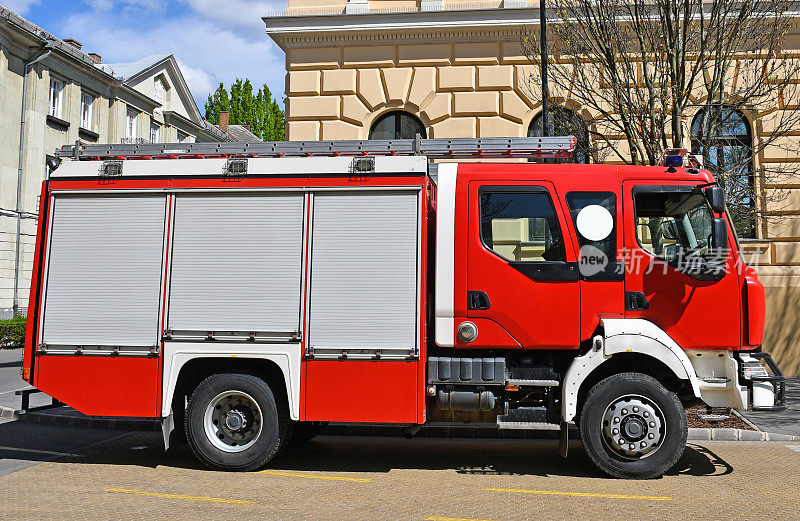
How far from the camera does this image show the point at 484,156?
25.4 ft

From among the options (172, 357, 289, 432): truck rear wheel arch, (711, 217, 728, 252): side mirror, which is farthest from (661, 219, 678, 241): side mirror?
(172, 357, 289, 432): truck rear wheel arch

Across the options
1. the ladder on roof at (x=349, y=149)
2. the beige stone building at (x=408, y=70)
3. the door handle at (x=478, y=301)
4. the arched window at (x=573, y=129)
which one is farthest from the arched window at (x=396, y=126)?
the door handle at (x=478, y=301)

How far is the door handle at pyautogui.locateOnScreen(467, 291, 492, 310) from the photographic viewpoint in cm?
711

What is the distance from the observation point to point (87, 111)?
1277 inches

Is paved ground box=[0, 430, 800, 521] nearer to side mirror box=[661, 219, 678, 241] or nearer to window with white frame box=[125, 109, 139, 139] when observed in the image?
side mirror box=[661, 219, 678, 241]

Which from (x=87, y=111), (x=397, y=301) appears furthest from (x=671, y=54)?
(x=87, y=111)

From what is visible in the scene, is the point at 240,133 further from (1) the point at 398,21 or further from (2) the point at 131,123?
(1) the point at 398,21

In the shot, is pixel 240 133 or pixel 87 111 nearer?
pixel 87 111

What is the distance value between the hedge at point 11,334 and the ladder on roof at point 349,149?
16.6m

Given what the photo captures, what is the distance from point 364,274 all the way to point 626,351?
2.69m

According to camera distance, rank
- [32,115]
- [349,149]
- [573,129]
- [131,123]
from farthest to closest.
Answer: [131,123] → [32,115] → [573,129] → [349,149]

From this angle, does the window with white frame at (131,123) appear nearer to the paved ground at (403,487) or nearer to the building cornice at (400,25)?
the building cornice at (400,25)

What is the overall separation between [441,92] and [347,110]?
207 centimetres

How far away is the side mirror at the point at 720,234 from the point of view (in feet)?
22.4
